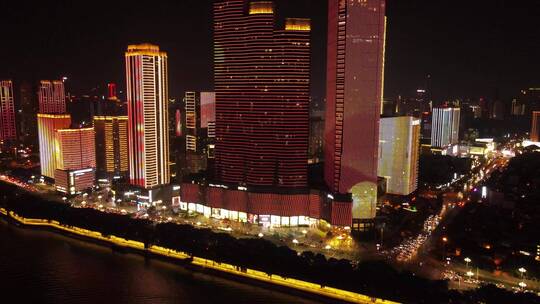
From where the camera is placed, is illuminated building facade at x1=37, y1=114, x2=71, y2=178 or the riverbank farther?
illuminated building facade at x1=37, y1=114, x2=71, y2=178

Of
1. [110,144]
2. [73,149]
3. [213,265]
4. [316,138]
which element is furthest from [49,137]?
[316,138]

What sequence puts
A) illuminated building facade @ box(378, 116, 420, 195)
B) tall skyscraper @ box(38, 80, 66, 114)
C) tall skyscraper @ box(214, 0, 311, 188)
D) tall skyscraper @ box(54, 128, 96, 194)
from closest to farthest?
tall skyscraper @ box(214, 0, 311, 188), illuminated building facade @ box(378, 116, 420, 195), tall skyscraper @ box(54, 128, 96, 194), tall skyscraper @ box(38, 80, 66, 114)

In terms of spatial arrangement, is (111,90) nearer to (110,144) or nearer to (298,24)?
(110,144)

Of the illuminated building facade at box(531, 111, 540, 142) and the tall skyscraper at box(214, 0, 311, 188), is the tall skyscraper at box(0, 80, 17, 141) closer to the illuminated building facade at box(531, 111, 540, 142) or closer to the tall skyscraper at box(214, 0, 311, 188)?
the tall skyscraper at box(214, 0, 311, 188)

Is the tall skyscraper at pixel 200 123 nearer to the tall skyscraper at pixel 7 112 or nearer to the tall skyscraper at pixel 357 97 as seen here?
the tall skyscraper at pixel 357 97

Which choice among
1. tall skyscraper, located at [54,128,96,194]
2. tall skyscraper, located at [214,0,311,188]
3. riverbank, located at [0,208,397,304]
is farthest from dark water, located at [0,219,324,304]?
tall skyscraper, located at [54,128,96,194]
